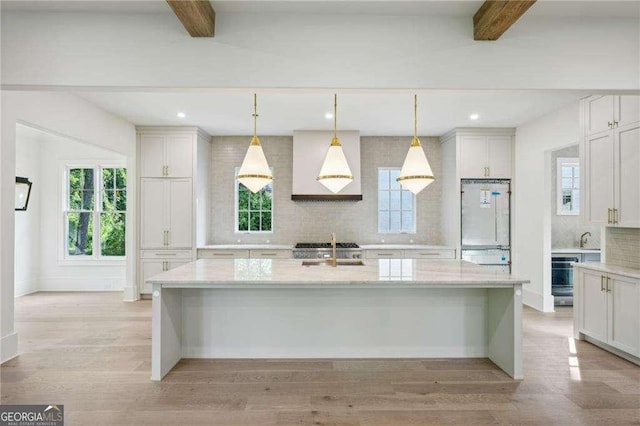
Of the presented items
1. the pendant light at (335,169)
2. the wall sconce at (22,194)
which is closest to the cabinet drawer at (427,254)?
the pendant light at (335,169)

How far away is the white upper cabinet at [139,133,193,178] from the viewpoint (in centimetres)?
566

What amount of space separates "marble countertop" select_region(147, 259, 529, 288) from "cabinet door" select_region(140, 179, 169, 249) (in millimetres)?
2470

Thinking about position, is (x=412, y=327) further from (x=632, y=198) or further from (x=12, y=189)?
(x=12, y=189)

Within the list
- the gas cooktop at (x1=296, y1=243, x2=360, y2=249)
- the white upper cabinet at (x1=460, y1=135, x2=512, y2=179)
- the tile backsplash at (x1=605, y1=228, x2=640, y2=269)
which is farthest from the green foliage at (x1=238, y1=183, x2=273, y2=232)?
the tile backsplash at (x1=605, y1=228, x2=640, y2=269)

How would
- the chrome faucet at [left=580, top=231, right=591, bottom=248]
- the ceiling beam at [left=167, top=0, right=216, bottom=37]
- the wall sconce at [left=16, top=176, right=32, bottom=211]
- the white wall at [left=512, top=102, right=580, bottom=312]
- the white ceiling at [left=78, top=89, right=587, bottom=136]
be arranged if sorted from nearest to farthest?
the ceiling beam at [left=167, top=0, right=216, bottom=37], the wall sconce at [left=16, top=176, right=32, bottom=211], the white ceiling at [left=78, top=89, right=587, bottom=136], the white wall at [left=512, top=102, right=580, bottom=312], the chrome faucet at [left=580, top=231, right=591, bottom=248]

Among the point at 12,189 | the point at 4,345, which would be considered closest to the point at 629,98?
the point at 12,189

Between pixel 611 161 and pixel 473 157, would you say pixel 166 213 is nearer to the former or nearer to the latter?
pixel 473 157

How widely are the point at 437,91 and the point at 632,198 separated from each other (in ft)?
7.51

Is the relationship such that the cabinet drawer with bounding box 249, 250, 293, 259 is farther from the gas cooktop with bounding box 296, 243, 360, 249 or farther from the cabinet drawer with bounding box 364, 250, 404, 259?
the cabinet drawer with bounding box 364, 250, 404, 259

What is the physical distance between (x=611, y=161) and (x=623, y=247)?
0.90 metres

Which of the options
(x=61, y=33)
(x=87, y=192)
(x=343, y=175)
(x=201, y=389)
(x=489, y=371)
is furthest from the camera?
(x=87, y=192)

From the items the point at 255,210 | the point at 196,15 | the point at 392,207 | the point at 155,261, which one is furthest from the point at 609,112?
the point at 155,261

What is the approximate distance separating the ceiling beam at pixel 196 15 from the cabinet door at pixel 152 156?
3.61 meters

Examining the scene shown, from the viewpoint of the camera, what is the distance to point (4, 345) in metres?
3.21
